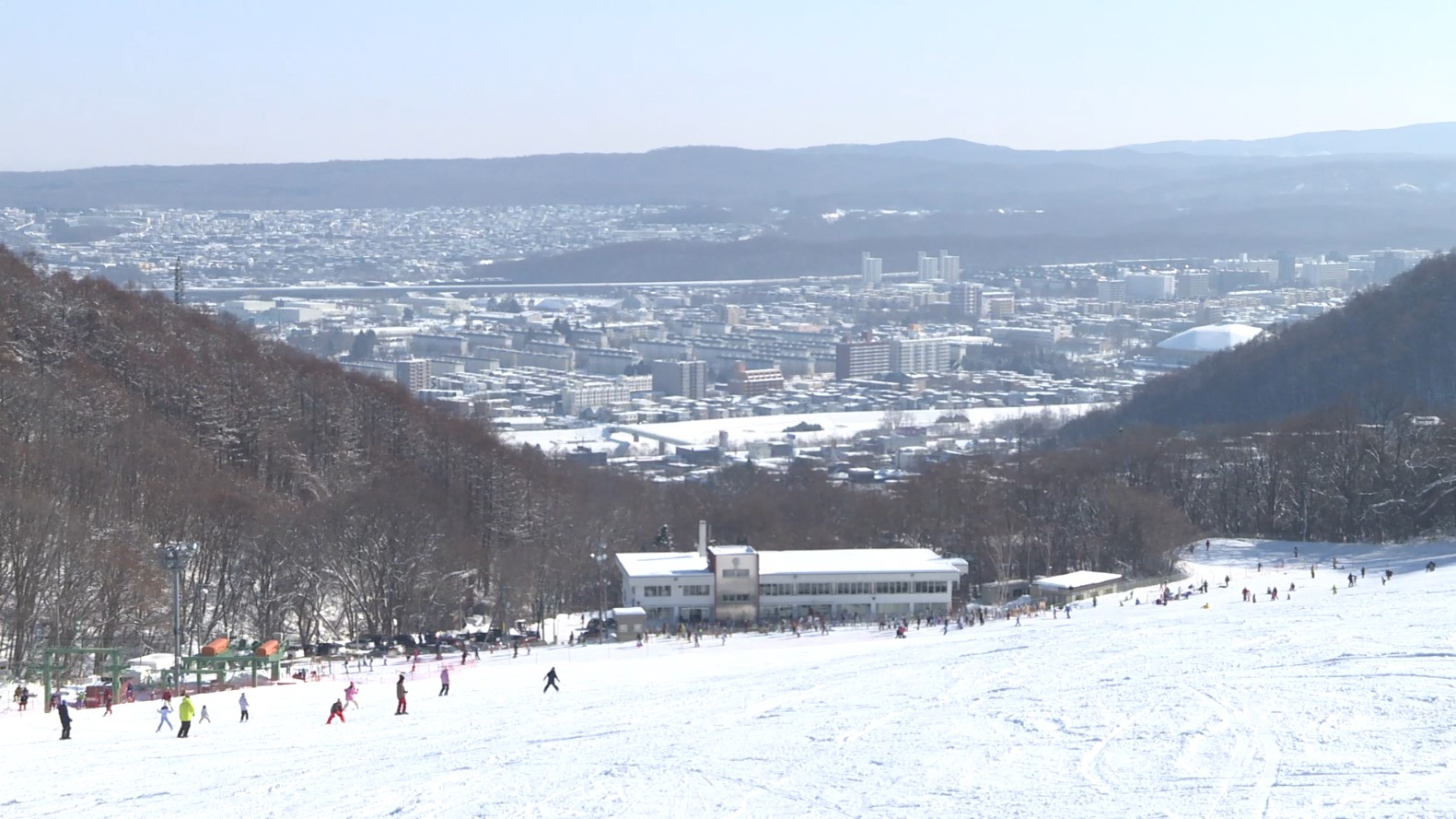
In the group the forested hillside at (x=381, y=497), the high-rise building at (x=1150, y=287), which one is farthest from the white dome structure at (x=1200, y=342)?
the forested hillside at (x=381, y=497)

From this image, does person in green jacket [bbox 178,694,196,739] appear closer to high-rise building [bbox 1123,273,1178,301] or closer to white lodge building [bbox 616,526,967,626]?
white lodge building [bbox 616,526,967,626]

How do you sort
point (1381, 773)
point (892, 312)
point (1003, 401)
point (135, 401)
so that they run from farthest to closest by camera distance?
point (892, 312), point (1003, 401), point (135, 401), point (1381, 773)

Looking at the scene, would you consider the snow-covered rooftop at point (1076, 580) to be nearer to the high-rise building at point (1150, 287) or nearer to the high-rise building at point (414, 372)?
the high-rise building at point (414, 372)

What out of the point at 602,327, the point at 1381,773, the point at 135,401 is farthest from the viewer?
the point at 602,327

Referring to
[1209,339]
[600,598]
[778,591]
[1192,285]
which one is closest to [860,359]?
[1209,339]

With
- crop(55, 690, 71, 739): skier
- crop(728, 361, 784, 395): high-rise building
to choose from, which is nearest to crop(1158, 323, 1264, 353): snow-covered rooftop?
crop(728, 361, 784, 395): high-rise building

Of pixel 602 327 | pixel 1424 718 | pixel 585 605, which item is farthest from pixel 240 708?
pixel 602 327

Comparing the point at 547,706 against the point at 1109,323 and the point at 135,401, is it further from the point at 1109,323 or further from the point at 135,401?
the point at 1109,323
